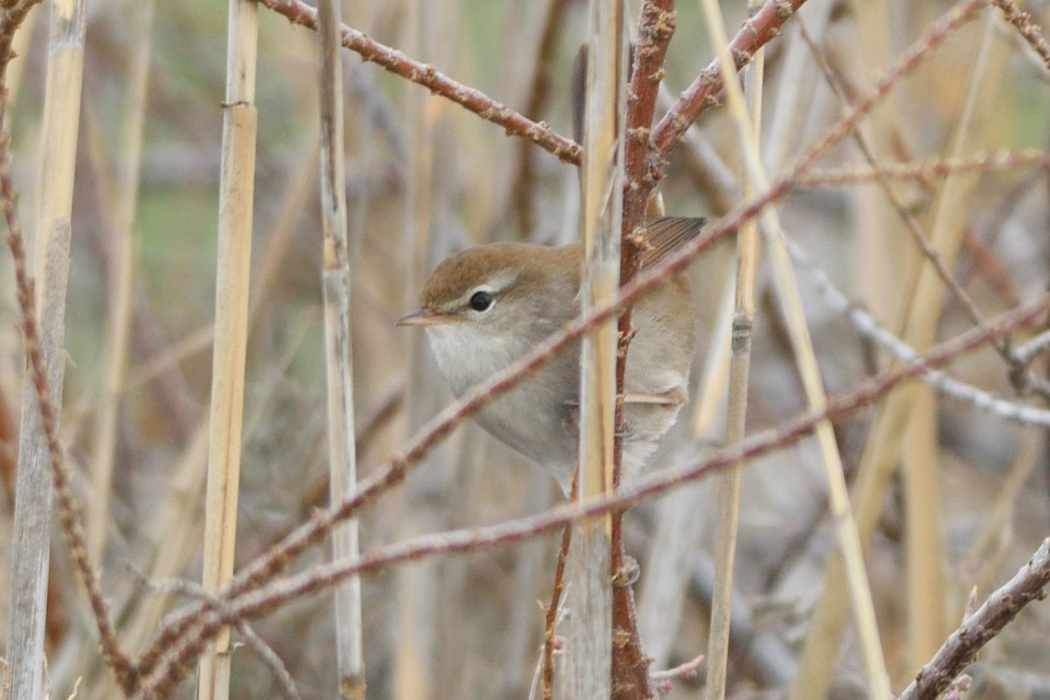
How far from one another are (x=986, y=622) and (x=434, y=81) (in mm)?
914

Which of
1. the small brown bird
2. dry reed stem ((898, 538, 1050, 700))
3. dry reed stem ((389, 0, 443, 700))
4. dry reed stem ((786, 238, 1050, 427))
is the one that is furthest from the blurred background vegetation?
dry reed stem ((898, 538, 1050, 700))

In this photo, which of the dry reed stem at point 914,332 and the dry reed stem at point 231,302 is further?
the dry reed stem at point 914,332

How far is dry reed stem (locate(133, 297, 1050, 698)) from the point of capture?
3.10ft

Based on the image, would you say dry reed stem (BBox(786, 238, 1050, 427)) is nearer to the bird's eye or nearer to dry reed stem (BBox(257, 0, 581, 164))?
the bird's eye

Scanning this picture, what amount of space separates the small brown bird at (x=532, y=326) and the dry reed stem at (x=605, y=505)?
49.8 inches

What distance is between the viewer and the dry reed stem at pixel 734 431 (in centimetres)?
151

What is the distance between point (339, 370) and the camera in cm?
125

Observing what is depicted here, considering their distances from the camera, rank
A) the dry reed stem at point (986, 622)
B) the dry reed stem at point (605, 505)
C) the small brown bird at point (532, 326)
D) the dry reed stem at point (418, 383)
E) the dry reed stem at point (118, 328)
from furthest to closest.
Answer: the dry reed stem at point (418, 383) < the dry reed stem at point (118, 328) < the small brown bird at point (532, 326) < the dry reed stem at point (986, 622) < the dry reed stem at point (605, 505)

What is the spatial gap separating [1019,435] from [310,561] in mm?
2675

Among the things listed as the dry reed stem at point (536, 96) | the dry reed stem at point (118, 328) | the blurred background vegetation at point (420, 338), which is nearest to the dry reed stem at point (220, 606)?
the blurred background vegetation at point (420, 338)

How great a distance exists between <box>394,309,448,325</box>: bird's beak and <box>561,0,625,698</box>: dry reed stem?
1102 mm

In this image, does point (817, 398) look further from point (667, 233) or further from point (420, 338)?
point (420, 338)

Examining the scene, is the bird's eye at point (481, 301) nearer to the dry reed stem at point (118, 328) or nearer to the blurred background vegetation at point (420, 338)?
the blurred background vegetation at point (420, 338)

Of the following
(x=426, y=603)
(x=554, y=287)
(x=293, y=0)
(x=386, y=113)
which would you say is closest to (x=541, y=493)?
(x=426, y=603)
